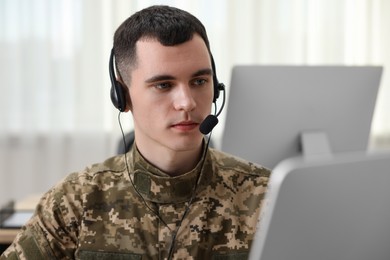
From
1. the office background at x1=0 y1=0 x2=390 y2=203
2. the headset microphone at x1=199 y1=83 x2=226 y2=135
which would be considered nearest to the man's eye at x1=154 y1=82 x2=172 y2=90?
the headset microphone at x1=199 y1=83 x2=226 y2=135

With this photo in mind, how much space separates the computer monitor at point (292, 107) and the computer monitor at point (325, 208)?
872 millimetres

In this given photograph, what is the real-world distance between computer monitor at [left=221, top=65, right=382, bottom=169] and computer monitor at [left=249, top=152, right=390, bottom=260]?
2.86 feet

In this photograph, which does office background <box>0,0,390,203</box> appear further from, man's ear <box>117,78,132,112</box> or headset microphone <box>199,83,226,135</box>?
headset microphone <box>199,83,226,135</box>

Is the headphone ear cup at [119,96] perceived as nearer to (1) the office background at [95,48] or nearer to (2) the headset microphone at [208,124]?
(2) the headset microphone at [208,124]

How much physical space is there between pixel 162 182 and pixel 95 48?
2.39 metres

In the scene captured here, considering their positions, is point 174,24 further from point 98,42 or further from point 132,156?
point 98,42

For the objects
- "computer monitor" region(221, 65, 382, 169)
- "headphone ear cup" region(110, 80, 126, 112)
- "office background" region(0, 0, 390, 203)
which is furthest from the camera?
"office background" region(0, 0, 390, 203)

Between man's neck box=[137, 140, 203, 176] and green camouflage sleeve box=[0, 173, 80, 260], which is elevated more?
man's neck box=[137, 140, 203, 176]

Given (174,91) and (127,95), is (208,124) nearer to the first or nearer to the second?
(174,91)

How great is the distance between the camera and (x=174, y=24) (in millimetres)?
1233

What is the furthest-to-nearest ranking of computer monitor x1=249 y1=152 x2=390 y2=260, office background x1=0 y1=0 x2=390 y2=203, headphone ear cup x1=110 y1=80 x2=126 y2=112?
office background x1=0 y1=0 x2=390 y2=203 < headphone ear cup x1=110 y1=80 x2=126 y2=112 < computer monitor x1=249 y1=152 x2=390 y2=260

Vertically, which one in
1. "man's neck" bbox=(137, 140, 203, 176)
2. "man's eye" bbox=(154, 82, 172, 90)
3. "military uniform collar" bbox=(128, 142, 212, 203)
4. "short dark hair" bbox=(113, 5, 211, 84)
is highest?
"short dark hair" bbox=(113, 5, 211, 84)

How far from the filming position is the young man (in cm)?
121

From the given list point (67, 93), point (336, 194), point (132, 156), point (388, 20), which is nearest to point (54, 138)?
point (67, 93)
